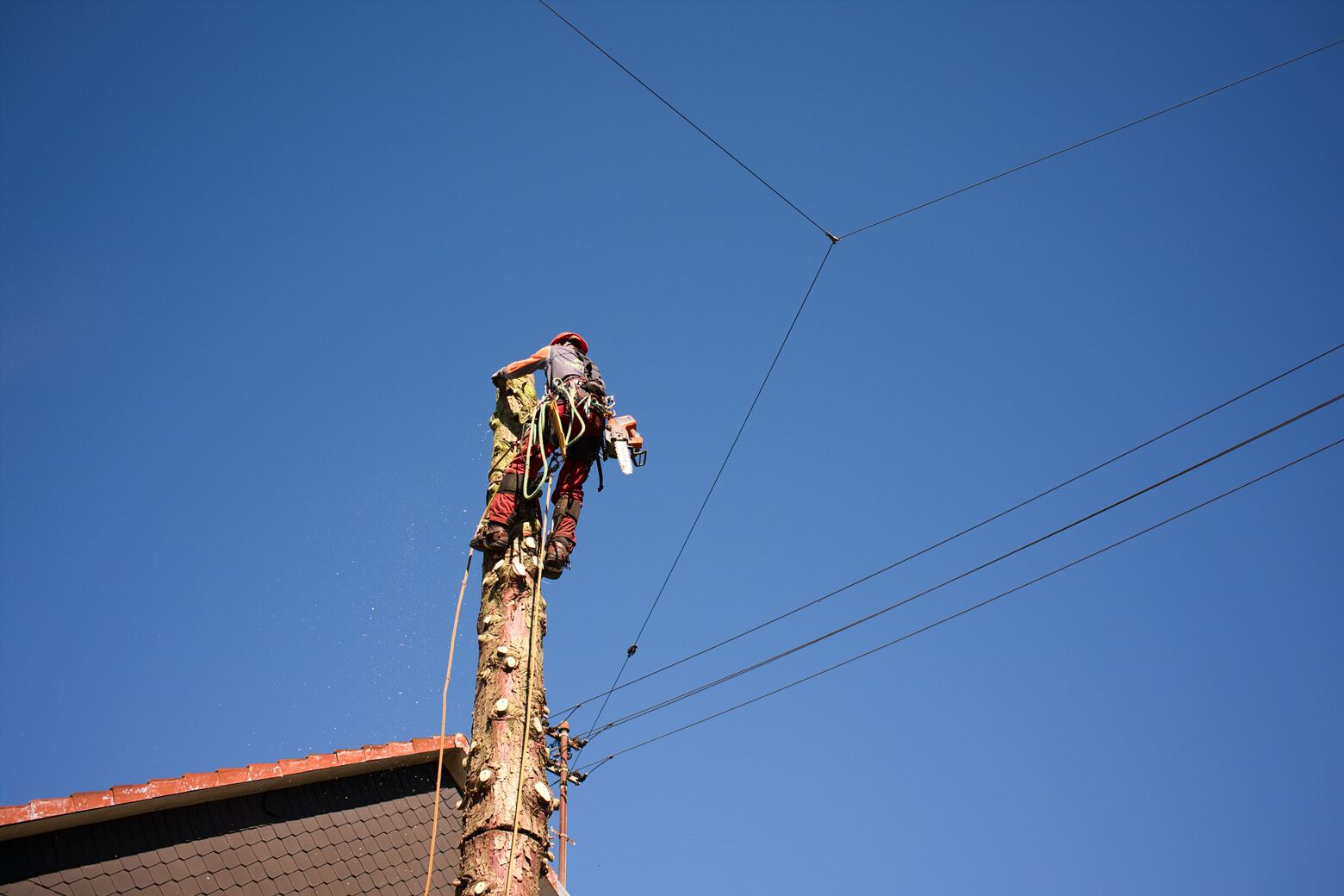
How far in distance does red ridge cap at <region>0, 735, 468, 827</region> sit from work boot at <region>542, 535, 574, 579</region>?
0.89 metres

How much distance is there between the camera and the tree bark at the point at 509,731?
3.76 meters

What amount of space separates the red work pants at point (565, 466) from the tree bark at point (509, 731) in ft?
0.27

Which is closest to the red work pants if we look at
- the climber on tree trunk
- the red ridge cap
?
the climber on tree trunk

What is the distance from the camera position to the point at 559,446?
5312 millimetres

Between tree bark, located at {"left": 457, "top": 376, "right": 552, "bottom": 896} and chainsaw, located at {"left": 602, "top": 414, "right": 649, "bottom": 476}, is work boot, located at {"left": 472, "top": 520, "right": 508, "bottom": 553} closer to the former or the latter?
tree bark, located at {"left": 457, "top": 376, "right": 552, "bottom": 896}

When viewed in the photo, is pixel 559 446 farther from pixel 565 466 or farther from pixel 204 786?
pixel 204 786

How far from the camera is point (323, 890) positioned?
19.6 feet

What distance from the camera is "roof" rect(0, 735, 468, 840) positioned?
208 inches

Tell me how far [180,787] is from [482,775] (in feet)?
9.22

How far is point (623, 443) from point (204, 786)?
301 centimetres

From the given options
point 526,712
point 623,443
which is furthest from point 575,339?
point 526,712

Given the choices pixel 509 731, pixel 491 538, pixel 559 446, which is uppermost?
pixel 559 446

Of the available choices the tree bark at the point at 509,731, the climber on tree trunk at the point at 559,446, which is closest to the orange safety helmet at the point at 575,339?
the climber on tree trunk at the point at 559,446

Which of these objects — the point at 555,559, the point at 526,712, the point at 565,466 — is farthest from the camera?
the point at 565,466
